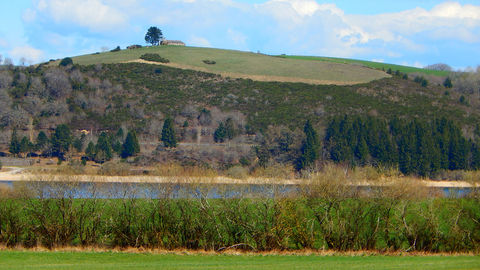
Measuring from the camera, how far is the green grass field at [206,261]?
1841 centimetres

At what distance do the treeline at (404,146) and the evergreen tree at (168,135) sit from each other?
769 inches

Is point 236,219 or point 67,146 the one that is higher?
point 67,146

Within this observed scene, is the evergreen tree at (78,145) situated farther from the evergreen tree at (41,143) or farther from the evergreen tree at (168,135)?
the evergreen tree at (168,135)

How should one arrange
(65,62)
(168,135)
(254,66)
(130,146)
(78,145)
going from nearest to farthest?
1. (130,146)
2. (78,145)
3. (168,135)
4. (65,62)
5. (254,66)

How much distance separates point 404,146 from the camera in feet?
223

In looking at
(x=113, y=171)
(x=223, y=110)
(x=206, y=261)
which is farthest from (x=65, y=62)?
(x=206, y=261)

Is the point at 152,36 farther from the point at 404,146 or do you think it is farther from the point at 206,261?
the point at 206,261

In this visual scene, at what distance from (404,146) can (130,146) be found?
110 ft

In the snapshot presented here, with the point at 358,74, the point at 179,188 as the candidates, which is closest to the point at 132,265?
the point at 179,188

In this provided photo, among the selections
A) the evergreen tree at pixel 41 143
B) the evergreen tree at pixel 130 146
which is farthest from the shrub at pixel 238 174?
the evergreen tree at pixel 41 143

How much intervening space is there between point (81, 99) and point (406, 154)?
155 feet

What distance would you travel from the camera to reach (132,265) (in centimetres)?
1892

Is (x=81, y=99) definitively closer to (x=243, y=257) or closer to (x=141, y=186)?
(x=141, y=186)

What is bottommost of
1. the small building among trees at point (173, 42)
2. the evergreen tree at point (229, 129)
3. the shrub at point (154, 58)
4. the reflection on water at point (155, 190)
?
the reflection on water at point (155, 190)
